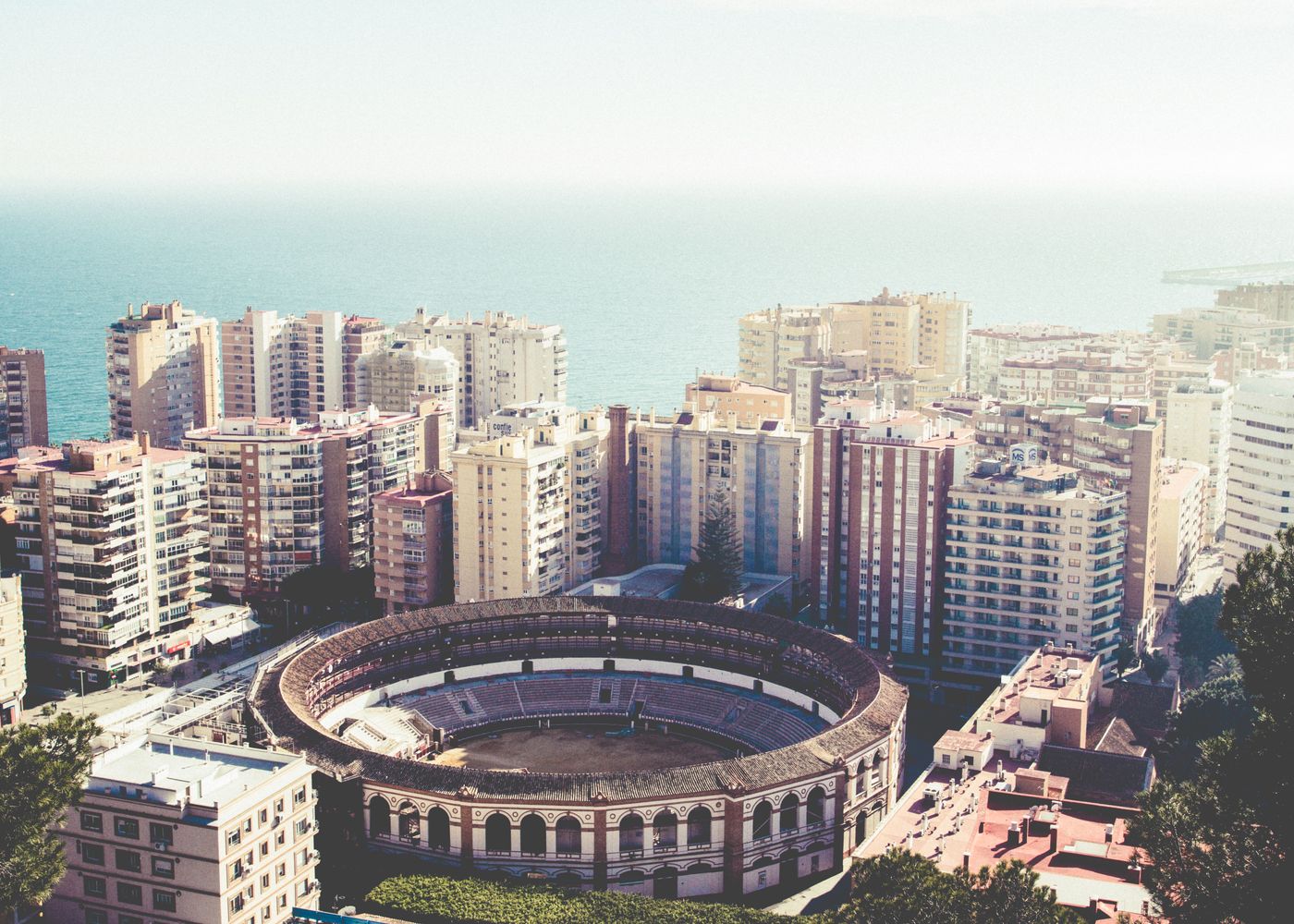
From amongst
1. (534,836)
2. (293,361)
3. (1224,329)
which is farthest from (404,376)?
(1224,329)

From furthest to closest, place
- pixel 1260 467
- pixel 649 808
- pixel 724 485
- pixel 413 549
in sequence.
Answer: pixel 1260 467, pixel 724 485, pixel 413 549, pixel 649 808

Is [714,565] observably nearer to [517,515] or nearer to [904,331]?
[517,515]

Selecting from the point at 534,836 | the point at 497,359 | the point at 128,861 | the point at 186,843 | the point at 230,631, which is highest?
the point at 497,359

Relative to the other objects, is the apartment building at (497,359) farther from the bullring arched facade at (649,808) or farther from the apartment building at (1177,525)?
the bullring arched facade at (649,808)

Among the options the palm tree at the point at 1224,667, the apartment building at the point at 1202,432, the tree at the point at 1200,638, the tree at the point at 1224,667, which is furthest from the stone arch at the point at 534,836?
the apartment building at the point at 1202,432

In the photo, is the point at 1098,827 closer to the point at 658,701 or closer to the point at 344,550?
the point at 658,701

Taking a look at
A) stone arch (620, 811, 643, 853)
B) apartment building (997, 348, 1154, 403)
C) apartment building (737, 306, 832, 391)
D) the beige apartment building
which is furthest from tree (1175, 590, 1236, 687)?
the beige apartment building
